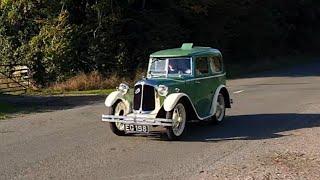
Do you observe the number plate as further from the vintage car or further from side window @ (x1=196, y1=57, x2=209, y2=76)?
side window @ (x1=196, y1=57, x2=209, y2=76)

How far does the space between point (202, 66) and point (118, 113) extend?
232cm

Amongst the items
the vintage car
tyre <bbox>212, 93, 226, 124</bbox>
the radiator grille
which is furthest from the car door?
the radiator grille

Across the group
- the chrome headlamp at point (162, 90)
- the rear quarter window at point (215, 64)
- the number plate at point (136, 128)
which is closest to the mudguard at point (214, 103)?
the rear quarter window at point (215, 64)

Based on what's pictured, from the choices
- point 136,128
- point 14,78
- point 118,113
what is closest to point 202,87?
point 118,113

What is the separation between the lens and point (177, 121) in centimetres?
1201

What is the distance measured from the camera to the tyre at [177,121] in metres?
11.7

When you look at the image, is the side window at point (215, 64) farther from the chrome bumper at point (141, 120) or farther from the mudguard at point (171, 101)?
the chrome bumper at point (141, 120)

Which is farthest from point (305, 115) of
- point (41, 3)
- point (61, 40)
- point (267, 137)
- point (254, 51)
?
point (254, 51)

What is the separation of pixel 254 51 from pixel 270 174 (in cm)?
3843

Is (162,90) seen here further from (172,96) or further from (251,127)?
(251,127)

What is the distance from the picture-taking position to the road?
8938mm

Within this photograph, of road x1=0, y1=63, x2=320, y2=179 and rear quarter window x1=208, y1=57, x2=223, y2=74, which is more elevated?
rear quarter window x1=208, y1=57, x2=223, y2=74

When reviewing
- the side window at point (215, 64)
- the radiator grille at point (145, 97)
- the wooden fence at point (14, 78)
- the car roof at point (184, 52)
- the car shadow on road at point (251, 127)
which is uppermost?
the car roof at point (184, 52)

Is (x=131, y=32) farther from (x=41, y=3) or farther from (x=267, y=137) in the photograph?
(x=267, y=137)
